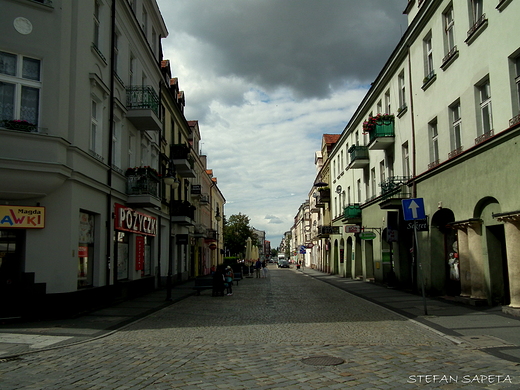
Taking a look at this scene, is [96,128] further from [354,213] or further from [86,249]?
[354,213]

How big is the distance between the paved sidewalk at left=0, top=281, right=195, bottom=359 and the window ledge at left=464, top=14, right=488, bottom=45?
43.4 ft

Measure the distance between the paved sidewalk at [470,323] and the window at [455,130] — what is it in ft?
17.4

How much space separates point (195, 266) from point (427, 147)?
26375mm

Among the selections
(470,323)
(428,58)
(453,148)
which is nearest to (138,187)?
(453,148)

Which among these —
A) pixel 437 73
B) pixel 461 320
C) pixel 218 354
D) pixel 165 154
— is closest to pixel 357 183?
pixel 165 154

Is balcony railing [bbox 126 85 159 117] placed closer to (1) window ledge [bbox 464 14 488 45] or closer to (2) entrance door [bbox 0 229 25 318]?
(2) entrance door [bbox 0 229 25 318]

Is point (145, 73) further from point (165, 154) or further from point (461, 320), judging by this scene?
point (461, 320)

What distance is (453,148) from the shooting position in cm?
1694

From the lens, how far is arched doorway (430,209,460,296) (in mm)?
17750

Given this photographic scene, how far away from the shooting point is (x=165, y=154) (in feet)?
92.3

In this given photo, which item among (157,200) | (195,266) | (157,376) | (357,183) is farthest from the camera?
(195,266)

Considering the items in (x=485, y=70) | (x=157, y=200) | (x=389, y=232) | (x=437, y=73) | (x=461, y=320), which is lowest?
(x=461, y=320)

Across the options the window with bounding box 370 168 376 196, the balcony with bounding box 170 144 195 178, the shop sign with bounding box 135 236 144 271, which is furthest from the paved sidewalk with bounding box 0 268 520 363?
the balcony with bounding box 170 144 195 178

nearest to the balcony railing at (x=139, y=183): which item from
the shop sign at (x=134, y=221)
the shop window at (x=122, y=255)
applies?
the shop sign at (x=134, y=221)
